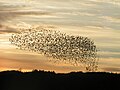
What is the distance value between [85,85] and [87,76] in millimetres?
3891

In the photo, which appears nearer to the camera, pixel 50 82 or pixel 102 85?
pixel 102 85

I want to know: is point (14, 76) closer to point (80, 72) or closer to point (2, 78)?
point (2, 78)

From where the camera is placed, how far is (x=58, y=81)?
147m

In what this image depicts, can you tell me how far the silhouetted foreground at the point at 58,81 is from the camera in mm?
139250

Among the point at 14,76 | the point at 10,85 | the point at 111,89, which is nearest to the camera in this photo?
the point at 111,89

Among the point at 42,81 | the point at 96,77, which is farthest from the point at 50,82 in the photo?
the point at 96,77

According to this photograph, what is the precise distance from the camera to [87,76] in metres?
144

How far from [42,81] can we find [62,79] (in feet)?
17.4

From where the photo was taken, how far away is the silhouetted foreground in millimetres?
139250

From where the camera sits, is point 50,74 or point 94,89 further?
point 50,74

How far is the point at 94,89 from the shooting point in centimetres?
13625

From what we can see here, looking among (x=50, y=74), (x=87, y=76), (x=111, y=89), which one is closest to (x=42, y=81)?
(x=50, y=74)

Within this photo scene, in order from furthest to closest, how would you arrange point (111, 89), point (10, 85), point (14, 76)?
1. point (14, 76)
2. point (10, 85)
3. point (111, 89)

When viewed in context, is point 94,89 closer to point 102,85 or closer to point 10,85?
point 102,85
